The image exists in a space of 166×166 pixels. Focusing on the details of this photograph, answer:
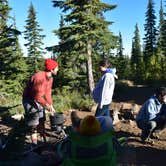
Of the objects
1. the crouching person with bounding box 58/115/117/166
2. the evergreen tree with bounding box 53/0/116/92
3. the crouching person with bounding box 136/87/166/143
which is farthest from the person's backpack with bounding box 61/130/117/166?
the evergreen tree with bounding box 53/0/116/92

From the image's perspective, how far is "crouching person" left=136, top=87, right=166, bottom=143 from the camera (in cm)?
939

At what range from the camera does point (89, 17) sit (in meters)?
26.1

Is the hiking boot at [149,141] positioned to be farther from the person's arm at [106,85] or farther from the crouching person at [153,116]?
the person's arm at [106,85]

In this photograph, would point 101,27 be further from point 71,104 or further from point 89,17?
point 71,104

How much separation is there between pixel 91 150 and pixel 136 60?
6853 cm

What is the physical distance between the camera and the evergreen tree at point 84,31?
26.1 metres

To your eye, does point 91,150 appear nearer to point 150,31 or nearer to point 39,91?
point 39,91

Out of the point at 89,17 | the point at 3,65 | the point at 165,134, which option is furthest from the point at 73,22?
the point at 165,134

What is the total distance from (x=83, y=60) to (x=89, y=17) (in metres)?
2.93

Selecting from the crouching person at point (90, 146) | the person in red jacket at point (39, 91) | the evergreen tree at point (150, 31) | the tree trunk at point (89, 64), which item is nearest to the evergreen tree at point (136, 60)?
the evergreen tree at point (150, 31)

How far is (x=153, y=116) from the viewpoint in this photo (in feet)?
31.0

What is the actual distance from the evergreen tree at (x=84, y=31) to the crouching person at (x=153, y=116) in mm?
16475

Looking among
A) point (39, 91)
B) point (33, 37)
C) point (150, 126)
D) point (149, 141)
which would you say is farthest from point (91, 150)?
point (33, 37)

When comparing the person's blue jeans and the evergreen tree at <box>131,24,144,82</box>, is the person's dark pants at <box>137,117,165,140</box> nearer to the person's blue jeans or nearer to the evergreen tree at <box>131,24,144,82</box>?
the person's blue jeans
